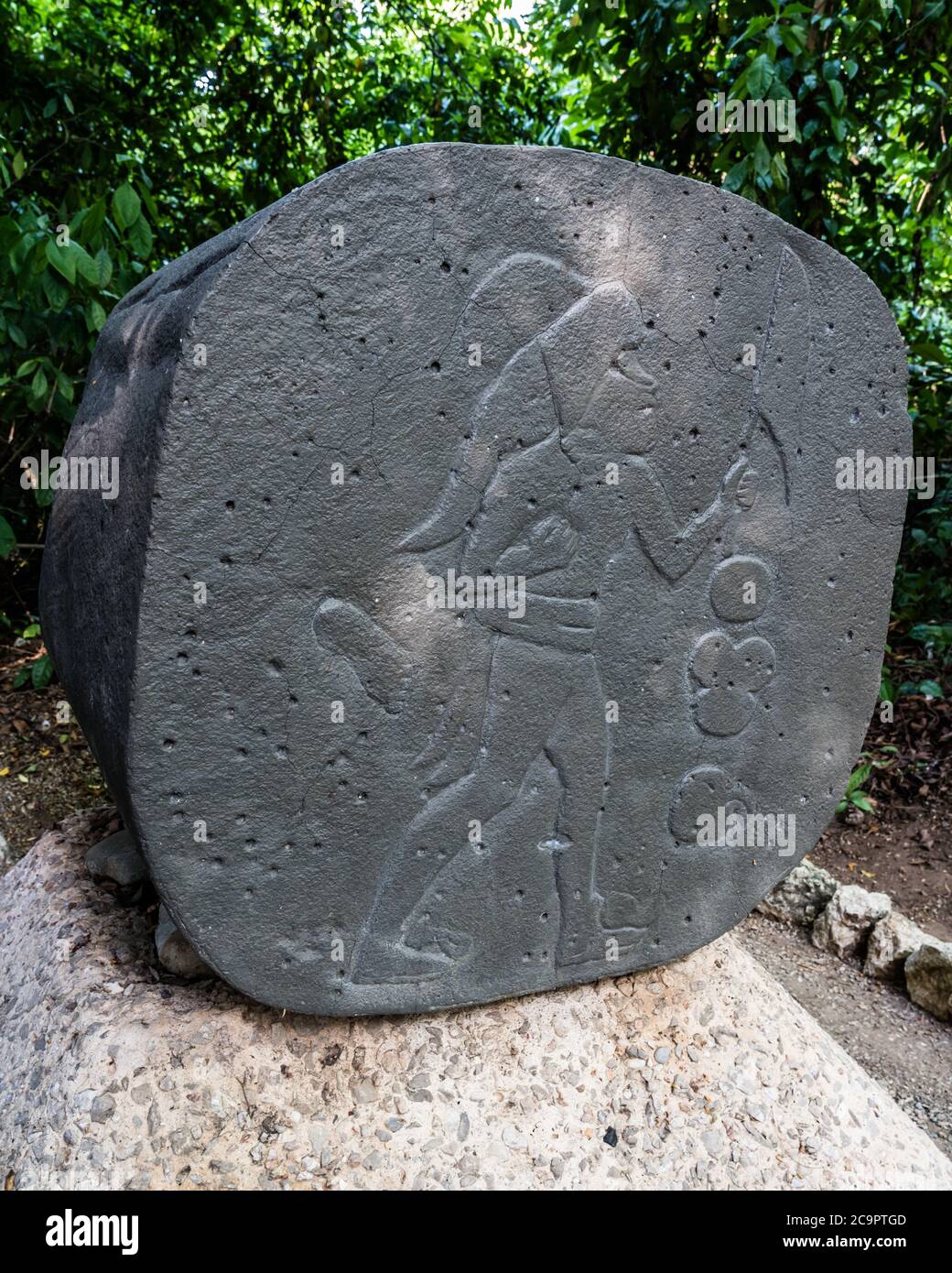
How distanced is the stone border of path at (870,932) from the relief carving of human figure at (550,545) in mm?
1551

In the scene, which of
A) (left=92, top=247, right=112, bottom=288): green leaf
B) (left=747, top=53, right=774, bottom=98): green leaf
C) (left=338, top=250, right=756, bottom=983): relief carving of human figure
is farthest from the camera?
(left=747, top=53, right=774, bottom=98): green leaf

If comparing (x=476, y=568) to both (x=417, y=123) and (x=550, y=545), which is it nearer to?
(x=550, y=545)

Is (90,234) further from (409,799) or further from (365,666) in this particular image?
(409,799)

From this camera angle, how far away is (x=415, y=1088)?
1.96 metres

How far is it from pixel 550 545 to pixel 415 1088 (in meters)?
1.12

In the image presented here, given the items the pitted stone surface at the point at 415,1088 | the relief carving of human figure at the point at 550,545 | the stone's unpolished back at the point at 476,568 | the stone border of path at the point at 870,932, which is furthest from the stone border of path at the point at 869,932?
the relief carving of human figure at the point at 550,545

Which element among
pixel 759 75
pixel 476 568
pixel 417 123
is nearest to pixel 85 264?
pixel 476 568

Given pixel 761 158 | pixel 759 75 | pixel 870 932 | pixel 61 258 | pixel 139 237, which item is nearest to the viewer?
pixel 61 258

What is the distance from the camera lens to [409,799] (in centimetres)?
185

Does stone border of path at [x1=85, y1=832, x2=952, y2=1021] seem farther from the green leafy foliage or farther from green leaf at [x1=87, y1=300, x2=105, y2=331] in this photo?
green leaf at [x1=87, y1=300, x2=105, y2=331]

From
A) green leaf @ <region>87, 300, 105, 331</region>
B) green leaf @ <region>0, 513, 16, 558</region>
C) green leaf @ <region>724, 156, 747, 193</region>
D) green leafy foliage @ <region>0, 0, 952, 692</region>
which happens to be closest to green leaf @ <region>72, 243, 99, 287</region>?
green leafy foliage @ <region>0, 0, 952, 692</region>

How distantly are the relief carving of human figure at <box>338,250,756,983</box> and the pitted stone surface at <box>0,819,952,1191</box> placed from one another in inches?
10.0

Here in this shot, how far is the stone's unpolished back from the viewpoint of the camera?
1.61 metres

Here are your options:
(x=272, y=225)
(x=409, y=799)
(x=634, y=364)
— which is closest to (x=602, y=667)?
(x=409, y=799)
